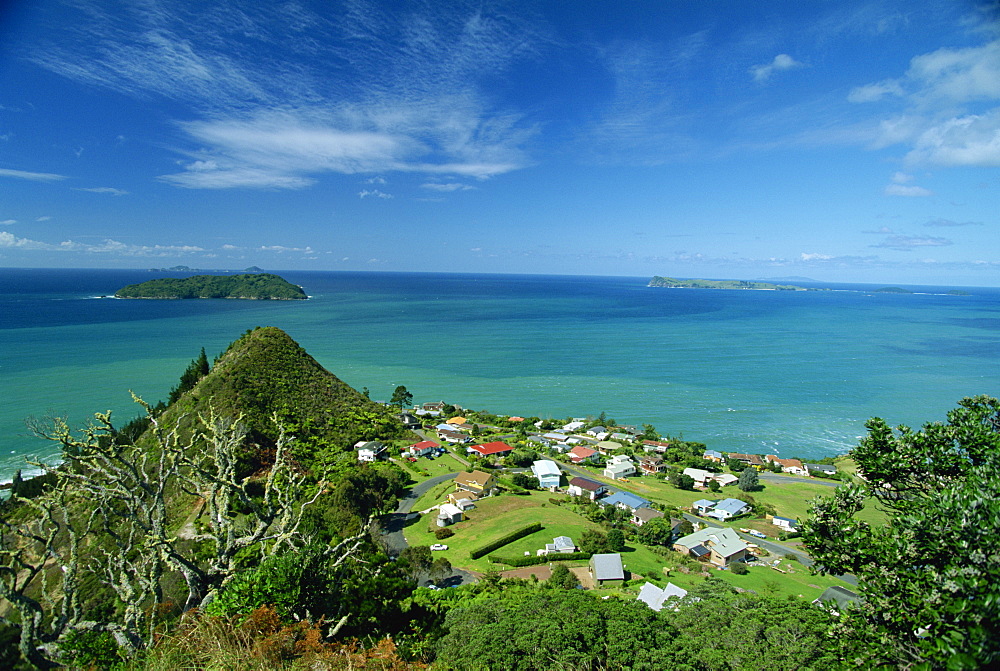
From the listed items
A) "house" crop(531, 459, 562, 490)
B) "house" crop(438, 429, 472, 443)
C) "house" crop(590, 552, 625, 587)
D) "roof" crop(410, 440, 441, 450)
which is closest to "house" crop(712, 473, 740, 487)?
"house" crop(531, 459, 562, 490)

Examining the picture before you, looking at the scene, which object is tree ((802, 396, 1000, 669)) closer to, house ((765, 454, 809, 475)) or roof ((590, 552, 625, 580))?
roof ((590, 552, 625, 580))

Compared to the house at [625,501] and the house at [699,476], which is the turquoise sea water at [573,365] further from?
the house at [625,501]

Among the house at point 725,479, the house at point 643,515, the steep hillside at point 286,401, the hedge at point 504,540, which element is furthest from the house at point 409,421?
the house at point 725,479

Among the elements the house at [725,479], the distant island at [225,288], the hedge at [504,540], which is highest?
the distant island at [225,288]

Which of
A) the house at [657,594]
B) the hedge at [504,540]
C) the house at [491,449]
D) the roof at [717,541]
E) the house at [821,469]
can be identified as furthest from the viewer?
the house at [491,449]

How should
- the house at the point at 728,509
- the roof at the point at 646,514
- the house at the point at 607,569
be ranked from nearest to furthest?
the house at the point at 607,569
the roof at the point at 646,514
the house at the point at 728,509

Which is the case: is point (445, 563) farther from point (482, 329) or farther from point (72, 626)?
point (482, 329)

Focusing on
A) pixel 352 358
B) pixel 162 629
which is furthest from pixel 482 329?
pixel 162 629
